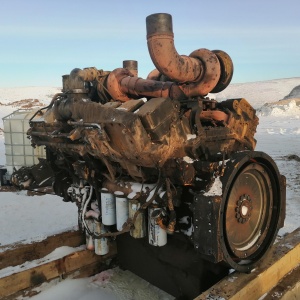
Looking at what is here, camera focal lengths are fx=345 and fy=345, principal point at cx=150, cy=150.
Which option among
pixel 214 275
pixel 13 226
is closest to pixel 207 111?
pixel 214 275

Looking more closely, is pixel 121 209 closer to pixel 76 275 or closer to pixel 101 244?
pixel 101 244

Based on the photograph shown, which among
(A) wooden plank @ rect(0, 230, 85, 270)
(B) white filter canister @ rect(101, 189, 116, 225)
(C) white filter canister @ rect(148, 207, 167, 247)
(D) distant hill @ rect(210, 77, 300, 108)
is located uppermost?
(D) distant hill @ rect(210, 77, 300, 108)

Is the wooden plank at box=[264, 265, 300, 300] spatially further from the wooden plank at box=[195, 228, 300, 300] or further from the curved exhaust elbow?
the curved exhaust elbow

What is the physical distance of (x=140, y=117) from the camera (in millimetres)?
2096

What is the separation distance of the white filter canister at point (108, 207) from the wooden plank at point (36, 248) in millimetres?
851

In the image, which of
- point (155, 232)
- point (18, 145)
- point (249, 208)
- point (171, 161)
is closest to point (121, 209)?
point (155, 232)

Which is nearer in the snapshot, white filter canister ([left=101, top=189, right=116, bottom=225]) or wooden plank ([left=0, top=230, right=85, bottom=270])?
white filter canister ([left=101, top=189, right=116, bottom=225])

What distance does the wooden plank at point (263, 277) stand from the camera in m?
2.30

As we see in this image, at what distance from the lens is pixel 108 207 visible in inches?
109

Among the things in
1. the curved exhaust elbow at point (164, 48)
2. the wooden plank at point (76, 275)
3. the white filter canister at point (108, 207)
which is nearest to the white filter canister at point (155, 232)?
the white filter canister at point (108, 207)

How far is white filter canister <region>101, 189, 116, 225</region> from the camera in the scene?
2760mm

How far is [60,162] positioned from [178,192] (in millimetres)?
1222

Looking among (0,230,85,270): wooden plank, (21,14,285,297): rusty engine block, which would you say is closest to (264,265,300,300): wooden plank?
(21,14,285,297): rusty engine block

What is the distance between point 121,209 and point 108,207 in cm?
14
